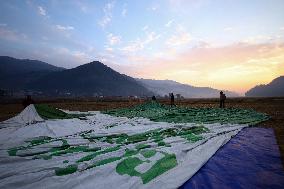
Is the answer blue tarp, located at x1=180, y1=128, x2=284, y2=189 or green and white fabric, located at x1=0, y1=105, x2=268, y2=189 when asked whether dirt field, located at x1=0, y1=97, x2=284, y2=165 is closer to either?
blue tarp, located at x1=180, y1=128, x2=284, y2=189

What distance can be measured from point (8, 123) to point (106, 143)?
25.7 ft

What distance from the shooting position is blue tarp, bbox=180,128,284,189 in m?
4.36

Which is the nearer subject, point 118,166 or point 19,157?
point 118,166

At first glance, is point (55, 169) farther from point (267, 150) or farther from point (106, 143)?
point (267, 150)

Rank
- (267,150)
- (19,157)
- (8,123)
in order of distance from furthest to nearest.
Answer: (8,123), (267,150), (19,157)

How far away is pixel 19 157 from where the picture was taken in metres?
5.48

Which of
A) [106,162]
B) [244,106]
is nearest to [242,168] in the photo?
[106,162]

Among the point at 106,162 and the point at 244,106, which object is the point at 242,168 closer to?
the point at 106,162

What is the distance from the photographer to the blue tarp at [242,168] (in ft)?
→ 14.3

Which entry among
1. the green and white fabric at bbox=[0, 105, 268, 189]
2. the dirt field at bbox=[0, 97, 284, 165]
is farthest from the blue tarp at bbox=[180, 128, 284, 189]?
the dirt field at bbox=[0, 97, 284, 165]

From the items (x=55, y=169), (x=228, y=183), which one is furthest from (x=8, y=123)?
(x=228, y=183)

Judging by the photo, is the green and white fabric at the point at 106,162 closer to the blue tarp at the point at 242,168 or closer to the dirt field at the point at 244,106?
the blue tarp at the point at 242,168

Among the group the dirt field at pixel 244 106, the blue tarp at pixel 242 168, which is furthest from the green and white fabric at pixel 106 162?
the dirt field at pixel 244 106

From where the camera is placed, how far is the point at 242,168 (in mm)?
5176
